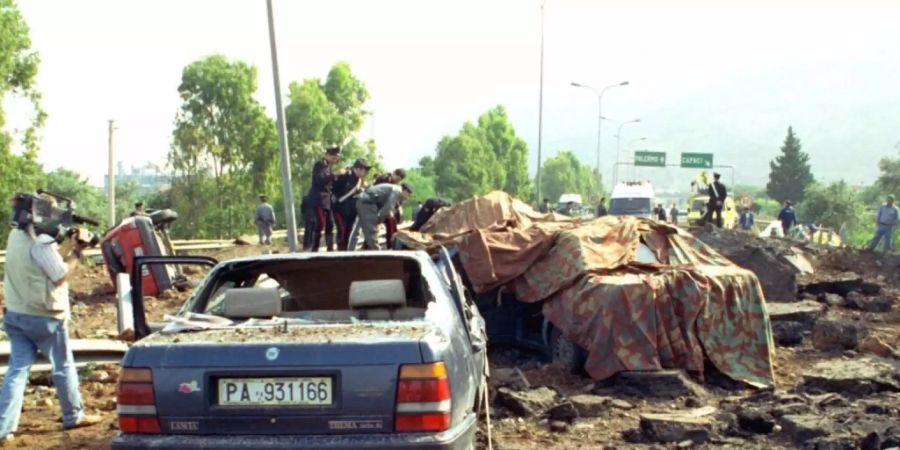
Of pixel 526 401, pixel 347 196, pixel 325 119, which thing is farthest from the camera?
pixel 325 119

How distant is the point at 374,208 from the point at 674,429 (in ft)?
21.2

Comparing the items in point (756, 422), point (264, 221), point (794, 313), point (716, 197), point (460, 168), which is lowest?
point (756, 422)

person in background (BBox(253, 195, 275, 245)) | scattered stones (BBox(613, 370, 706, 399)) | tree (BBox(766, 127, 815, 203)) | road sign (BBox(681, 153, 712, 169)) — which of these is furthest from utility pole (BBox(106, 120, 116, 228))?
tree (BBox(766, 127, 815, 203))

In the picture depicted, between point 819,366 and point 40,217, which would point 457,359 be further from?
point 819,366

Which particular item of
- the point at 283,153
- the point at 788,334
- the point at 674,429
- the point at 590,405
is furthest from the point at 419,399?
the point at 283,153

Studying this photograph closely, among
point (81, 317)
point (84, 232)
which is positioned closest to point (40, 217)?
point (84, 232)

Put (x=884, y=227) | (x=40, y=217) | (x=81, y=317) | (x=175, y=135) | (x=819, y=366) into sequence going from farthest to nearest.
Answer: (x=175, y=135) < (x=884, y=227) < (x=81, y=317) < (x=819, y=366) < (x=40, y=217)

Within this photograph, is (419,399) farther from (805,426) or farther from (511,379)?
(511,379)

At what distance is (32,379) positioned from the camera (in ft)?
29.8

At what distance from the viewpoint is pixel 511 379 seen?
9.20m

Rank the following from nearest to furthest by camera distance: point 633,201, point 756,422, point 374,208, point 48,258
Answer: point 48,258 → point 756,422 → point 374,208 → point 633,201

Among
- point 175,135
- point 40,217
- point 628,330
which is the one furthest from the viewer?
point 175,135

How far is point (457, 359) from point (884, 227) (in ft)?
73.1

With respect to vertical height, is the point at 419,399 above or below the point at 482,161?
below
